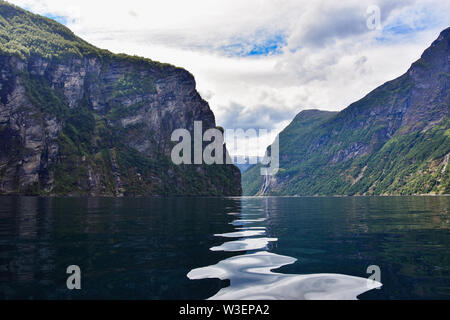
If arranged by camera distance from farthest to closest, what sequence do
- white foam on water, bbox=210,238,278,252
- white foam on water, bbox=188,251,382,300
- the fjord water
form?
white foam on water, bbox=210,238,278,252
the fjord water
white foam on water, bbox=188,251,382,300

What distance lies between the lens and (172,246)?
2164 centimetres

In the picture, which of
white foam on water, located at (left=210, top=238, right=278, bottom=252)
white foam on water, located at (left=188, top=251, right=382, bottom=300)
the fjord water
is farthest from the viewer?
white foam on water, located at (left=210, top=238, right=278, bottom=252)

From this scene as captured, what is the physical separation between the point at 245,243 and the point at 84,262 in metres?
11.0

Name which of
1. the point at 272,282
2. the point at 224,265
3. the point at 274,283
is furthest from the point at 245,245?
the point at 274,283

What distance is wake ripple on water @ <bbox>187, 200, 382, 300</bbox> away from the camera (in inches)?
451

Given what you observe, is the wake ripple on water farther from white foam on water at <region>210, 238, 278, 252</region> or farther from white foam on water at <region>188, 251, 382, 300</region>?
white foam on water at <region>210, 238, 278, 252</region>

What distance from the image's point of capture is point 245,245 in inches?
881

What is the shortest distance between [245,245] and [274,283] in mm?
9497

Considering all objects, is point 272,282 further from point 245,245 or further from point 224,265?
point 245,245

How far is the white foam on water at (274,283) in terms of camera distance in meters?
11.4

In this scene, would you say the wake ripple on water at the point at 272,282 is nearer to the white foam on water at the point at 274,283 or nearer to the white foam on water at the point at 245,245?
the white foam on water at the point at 274,283

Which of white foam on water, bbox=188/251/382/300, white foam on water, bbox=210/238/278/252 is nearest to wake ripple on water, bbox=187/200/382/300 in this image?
white foam on water, bbox=188/251/382/300
